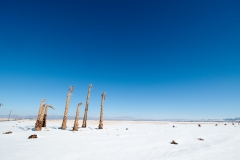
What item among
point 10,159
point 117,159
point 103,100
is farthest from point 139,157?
point 103,100

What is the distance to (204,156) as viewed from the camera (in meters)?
5.49

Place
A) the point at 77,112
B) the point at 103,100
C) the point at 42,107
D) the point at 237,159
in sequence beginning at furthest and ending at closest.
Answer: the point at 103,100
the point at 77,112
the point at 42,107
the point at 237,159

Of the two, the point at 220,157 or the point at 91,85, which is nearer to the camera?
the point at 220,157

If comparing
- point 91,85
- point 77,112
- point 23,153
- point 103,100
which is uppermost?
point 91,85

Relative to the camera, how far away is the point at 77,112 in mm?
16234

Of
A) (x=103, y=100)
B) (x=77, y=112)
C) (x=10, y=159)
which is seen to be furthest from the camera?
(x=103, y=100)

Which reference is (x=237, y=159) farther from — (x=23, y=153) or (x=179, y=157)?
(x=23, y=153)

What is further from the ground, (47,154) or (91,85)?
(91,85)

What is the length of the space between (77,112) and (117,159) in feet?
40.1

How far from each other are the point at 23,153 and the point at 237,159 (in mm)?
8295

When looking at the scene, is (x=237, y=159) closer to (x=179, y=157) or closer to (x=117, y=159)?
(x=179, y=157)

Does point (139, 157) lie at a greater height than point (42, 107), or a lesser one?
lesser

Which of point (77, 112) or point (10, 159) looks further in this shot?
point (77, 112)

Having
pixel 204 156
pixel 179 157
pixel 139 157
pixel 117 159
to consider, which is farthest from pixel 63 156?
pixel 204 156
